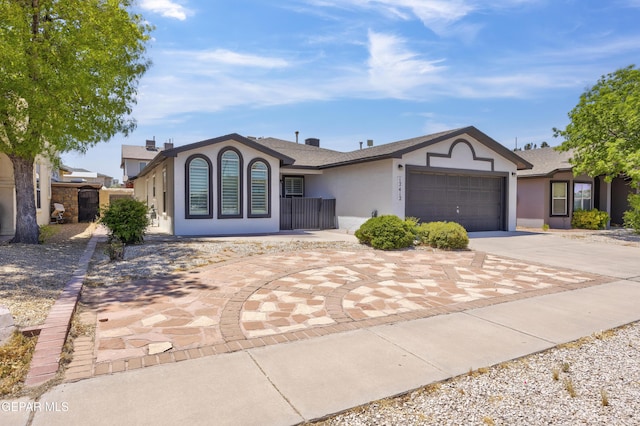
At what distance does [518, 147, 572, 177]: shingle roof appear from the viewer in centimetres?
1884

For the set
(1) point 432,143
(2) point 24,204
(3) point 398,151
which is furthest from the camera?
(1) point 432,143

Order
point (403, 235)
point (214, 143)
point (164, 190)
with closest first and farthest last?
point (403, 235), point (214, 143), point (164, 190)

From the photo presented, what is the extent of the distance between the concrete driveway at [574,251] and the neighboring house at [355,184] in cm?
219

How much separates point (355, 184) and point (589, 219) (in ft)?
41.7

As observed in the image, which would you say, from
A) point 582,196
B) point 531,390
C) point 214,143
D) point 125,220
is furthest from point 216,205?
point 582,196

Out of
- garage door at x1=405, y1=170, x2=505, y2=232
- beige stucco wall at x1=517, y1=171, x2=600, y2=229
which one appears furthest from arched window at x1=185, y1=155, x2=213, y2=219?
beige stucco wall at x1=517, y1=171, x2=600, y2=229

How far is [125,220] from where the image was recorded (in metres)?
11.0

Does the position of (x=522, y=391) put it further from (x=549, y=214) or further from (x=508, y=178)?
(x=549, y=214)

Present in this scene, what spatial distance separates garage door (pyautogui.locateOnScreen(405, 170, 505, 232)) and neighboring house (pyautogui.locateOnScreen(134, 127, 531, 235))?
4cm

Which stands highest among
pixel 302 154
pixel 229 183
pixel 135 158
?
pixel 135 158

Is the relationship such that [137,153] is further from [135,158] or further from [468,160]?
[468,160]

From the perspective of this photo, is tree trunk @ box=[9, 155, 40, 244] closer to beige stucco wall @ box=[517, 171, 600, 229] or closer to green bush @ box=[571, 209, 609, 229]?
beige stucco wall @ box=[517, 171, 600, 229]

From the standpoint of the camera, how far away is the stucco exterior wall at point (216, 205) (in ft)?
43.9

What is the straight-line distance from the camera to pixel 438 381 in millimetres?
3186
